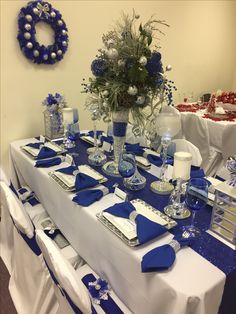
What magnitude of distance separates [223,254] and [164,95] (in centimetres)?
79

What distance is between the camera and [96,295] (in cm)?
102

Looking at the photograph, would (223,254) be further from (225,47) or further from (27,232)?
(225,47)

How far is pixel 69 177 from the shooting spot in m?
1.37

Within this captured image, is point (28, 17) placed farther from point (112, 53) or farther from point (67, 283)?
point (67, 283)

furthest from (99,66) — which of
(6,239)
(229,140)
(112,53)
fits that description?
(229,140)

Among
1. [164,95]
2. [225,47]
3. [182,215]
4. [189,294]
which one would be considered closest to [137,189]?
[182,215]

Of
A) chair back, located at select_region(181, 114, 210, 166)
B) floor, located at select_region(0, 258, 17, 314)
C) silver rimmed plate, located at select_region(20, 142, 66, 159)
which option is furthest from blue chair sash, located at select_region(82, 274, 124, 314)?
chair back, located at select_region(181, 114, 210, 166)

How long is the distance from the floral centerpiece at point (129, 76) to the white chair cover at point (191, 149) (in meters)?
0.47

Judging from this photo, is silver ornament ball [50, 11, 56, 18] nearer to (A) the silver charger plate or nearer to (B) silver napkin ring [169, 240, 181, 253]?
(A) the silver charger plate

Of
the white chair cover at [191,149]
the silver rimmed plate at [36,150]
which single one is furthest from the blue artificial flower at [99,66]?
the white chair cover at [191,149]

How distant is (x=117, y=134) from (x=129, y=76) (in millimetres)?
347

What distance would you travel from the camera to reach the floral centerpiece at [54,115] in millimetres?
1939

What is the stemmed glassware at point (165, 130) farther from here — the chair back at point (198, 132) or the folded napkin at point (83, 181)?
the chair back at point (198, 132)

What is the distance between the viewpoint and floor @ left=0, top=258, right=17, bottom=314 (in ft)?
4.90
